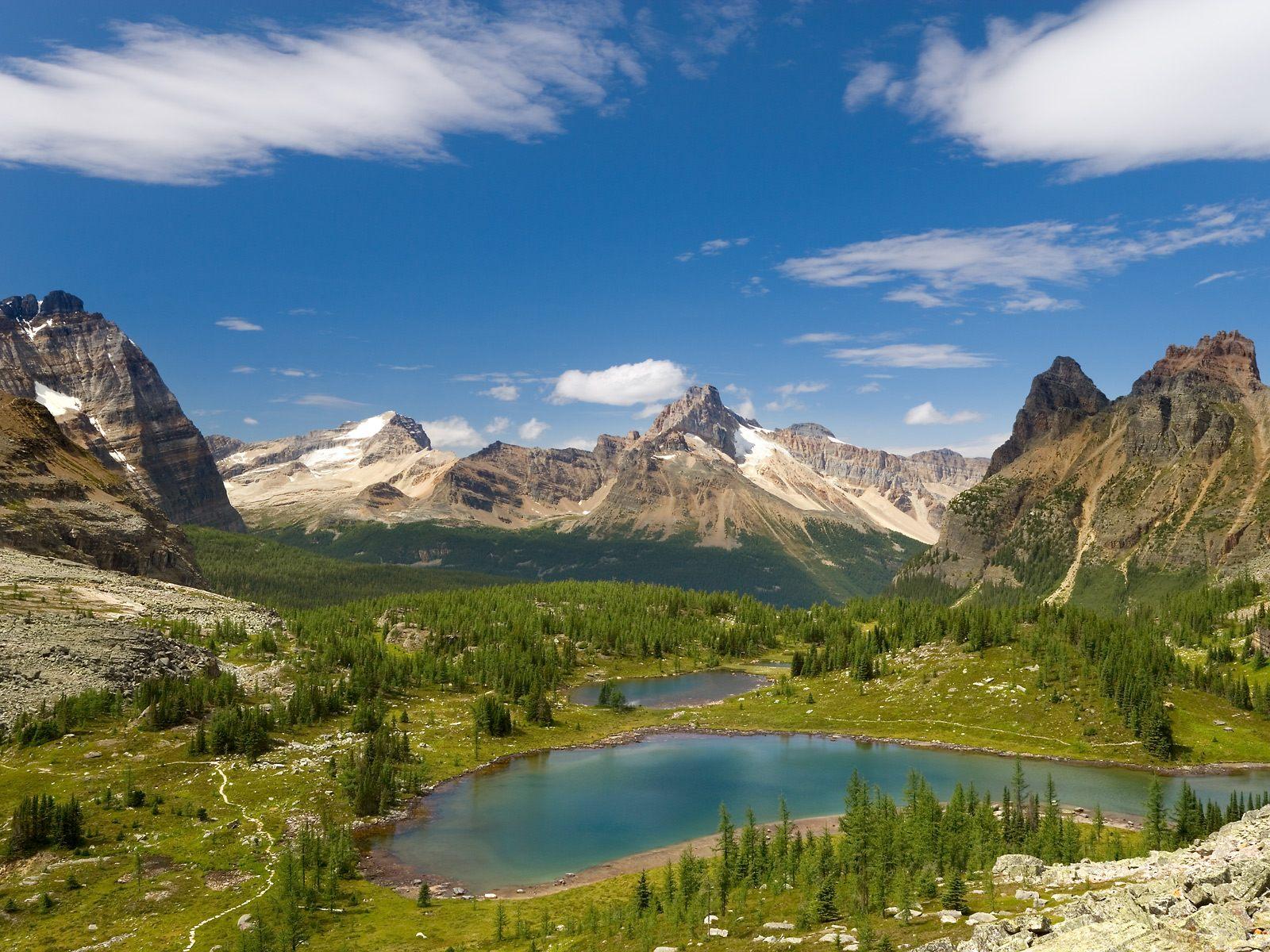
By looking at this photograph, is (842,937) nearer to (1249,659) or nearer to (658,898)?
(658,898)

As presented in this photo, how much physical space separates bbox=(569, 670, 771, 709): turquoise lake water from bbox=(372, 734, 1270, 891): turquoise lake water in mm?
33558

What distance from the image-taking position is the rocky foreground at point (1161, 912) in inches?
1182

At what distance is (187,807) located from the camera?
86750mm

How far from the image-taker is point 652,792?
109875mm

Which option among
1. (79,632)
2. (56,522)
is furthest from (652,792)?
(56,522)

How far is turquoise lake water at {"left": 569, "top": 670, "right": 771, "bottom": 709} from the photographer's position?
172 meters

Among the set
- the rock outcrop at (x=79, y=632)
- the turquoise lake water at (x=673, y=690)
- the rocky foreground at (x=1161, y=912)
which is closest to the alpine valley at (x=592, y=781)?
the rocky foreground at (x=1161, y=912)

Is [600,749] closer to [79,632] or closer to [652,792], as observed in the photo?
[652,792]

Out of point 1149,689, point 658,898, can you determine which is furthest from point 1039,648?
point 658,898

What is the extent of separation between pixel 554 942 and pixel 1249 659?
152803 mm

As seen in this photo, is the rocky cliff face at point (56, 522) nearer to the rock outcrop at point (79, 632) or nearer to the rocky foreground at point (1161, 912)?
the rock outcrop at point (79, 632)

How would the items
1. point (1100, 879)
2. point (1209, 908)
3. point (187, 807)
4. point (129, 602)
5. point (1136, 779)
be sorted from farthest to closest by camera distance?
point (129, 602), point (1136, 779), point (187, 807), point (1100, 879), point (1209, 908)

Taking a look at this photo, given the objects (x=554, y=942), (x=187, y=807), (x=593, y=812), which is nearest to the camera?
(x=554, y=942)

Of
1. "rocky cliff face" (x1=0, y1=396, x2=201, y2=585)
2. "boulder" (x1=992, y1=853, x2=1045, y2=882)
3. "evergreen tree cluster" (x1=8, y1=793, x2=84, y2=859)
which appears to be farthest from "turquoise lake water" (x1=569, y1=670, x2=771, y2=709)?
"rocky cliff face" (x1=0, y1=396, x2=201, y2=585)
